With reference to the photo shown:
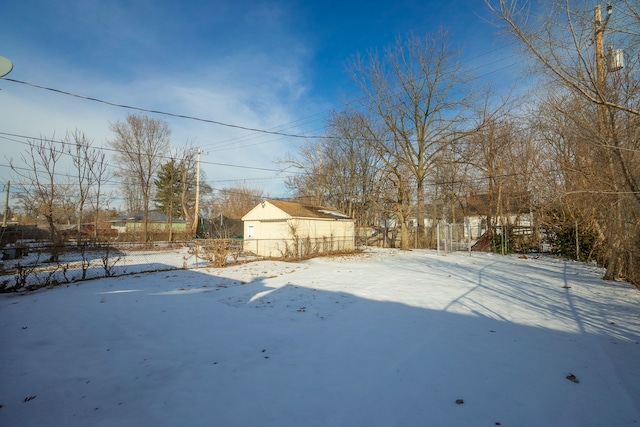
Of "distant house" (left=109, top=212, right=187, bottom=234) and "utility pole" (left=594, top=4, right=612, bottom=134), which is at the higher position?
"utility pole" (left=594, top=4, right=612, bottom=134)

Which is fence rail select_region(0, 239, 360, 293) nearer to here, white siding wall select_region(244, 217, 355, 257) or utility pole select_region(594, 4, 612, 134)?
white siding wall select_region(244, 217, 355, 257)

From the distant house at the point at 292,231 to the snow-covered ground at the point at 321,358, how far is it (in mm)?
8435

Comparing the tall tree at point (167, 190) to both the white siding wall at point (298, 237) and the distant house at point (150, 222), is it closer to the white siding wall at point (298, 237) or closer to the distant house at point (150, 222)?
the distant house at point (150, 222)

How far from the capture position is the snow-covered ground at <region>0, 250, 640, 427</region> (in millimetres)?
2549

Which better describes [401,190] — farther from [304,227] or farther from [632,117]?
[632,117]

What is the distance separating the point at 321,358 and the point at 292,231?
11646 millimetres

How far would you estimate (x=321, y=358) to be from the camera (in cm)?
363

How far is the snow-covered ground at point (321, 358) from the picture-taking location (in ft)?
8.36

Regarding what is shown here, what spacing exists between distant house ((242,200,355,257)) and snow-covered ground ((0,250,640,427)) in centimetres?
844

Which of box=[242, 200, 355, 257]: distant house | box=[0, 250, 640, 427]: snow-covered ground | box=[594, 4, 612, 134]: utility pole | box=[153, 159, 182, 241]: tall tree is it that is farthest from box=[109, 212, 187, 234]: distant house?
box=[594, 4, 612, 134]: utility pole

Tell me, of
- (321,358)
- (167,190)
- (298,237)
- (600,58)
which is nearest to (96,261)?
(298,237)

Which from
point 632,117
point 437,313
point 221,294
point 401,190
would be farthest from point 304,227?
point 632,117

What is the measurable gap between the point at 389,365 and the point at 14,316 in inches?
253

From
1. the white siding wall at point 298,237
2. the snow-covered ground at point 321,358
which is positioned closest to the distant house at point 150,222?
the white siding wall at point 298,237
